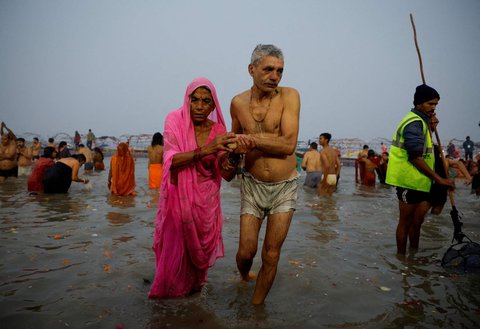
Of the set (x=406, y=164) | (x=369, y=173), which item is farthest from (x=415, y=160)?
(x=369, y=173)

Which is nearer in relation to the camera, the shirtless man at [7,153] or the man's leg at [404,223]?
the man's leg at [404,223]

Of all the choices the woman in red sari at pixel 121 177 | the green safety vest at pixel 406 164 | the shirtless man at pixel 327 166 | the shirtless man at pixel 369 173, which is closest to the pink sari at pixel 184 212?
the green safety vest at pixel 406 164

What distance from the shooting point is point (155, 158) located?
1007cm

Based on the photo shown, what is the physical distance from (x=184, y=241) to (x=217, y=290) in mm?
649

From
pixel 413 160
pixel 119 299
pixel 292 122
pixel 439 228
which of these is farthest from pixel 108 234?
pixel 439 228

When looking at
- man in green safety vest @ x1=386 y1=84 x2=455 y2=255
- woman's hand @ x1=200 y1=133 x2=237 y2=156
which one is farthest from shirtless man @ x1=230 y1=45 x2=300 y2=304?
man in green safety vest @ x1=386 y1=84 x2=455 y2=255

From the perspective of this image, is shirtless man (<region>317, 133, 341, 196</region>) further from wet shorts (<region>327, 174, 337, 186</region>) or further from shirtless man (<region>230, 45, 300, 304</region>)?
shirtless man (<region>230, 45, 300, 304</region>)

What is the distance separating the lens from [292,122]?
2.84 m

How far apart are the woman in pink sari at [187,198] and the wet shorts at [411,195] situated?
2456mm

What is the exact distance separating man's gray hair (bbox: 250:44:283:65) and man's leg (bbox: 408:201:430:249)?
2.70 meters

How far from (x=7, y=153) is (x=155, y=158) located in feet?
16.4

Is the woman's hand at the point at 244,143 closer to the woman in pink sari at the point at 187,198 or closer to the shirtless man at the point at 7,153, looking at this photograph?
the woman in pink sari at the point at 187,198

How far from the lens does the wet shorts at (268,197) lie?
A: 294 cm

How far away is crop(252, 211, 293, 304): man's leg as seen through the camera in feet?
9.29
